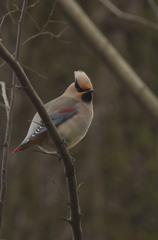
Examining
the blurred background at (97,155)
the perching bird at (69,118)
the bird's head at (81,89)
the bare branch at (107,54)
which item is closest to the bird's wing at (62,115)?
the perching bird at (69,118)

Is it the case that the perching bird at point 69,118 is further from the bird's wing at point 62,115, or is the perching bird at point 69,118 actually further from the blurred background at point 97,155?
the blurred background at point 97,155

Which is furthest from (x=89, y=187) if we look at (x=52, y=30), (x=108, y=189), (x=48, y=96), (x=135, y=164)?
(x=52, y=30)

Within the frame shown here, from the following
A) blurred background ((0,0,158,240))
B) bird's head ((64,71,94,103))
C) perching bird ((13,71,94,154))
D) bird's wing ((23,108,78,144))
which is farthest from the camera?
blurred background ((0,0,158,240))

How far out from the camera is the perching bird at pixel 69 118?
8.82 feet

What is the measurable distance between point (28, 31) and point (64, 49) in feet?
2.07

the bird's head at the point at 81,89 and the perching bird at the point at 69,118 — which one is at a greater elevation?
the bird's head at the point at 81,89

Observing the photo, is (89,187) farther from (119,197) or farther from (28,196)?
(28,196)

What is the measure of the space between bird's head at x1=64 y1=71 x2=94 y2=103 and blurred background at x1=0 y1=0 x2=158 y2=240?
52.6 inches

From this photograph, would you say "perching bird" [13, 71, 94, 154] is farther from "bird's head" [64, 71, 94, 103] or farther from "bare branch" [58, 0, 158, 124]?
"bare branch" [58, 0, 158, 124]

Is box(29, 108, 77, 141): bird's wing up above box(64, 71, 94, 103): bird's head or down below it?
below

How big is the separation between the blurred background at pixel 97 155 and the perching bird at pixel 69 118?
1421mm

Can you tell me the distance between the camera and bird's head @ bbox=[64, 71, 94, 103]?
309 centimetres

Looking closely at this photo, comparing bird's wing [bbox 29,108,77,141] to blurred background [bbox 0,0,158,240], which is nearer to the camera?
bird's wing [bbox 29,108,77,141]

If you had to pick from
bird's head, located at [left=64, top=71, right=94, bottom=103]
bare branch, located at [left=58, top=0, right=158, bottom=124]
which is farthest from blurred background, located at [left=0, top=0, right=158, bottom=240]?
bare branch, located at [left=58, top=0, right=158, bottom=124]
